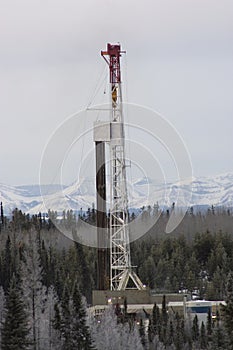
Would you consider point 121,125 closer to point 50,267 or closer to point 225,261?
point 50,267

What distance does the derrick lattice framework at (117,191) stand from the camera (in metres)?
56.1

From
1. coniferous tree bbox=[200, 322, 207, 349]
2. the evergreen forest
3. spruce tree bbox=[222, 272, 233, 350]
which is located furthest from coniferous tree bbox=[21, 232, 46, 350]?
coniferous tree bbox=[200, 322, 207, 349]

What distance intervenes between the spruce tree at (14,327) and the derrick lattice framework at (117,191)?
18.9m

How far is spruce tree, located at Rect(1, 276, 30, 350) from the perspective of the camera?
36.5m

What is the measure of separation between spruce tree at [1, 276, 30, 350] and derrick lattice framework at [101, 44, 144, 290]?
1892cm

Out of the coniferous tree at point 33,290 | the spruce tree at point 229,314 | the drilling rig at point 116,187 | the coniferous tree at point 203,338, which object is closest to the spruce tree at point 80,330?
the coniferous tree at point 33,290

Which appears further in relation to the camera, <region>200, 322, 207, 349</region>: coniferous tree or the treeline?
the treeline

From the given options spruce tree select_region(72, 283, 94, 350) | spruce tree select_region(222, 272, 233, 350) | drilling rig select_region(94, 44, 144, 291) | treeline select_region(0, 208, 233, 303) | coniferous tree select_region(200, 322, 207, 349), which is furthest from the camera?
treeline select_region(0, 208, 233, 303)

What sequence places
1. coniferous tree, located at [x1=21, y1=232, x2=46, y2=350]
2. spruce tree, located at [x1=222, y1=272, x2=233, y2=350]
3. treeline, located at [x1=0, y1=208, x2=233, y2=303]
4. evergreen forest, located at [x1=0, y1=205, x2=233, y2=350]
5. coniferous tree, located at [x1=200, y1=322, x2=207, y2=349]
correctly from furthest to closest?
treeline, located at [x1=0, y1=208, x2=233, y2=303] < coniferous tree, located at [x1=200, y1=322, x2=207, y2=349] < coniferous tree, located at [x1=21, y1=232, x2=46, y2=350] < evergreen forest, located at [x1=0, y1=205, x2=233, y2=350] < spruce tree, located at [x1=222, y1=272, x2=233, y2=350]

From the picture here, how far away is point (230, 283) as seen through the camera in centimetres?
3709

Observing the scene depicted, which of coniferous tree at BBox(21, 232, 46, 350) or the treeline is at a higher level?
the treeline

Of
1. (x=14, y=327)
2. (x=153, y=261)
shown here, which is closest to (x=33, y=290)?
(x=14, y=327)

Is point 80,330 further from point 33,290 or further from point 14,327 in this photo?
point 14,327

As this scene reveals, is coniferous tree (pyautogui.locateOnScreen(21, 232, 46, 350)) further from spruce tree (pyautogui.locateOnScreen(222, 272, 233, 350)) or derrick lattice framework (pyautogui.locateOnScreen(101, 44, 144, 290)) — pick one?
derrick lattice framework (pyautogui.locateOnScreen(101, 44, 144, 290))
